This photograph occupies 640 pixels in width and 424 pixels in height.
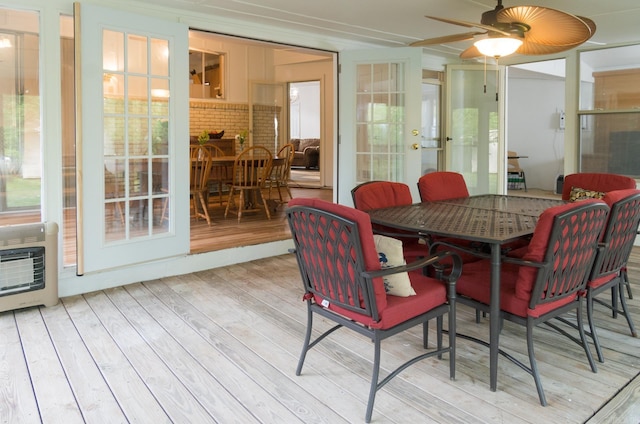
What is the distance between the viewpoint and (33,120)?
6.25m

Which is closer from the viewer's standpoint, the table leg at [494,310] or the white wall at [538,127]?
the table leg at [494,310]

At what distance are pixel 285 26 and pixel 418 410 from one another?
388 centimetres

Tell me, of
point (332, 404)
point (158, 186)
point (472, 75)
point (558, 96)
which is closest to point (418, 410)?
point (332, 404)

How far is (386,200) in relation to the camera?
352cm

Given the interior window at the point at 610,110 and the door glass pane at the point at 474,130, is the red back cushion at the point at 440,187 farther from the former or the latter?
the interior window at the point at 610,110

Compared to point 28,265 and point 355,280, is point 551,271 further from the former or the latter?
point 28,265

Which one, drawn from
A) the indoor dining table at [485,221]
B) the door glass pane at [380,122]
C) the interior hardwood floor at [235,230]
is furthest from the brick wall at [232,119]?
the indoor dining table at [485,221]

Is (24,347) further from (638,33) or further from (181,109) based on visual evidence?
(638,33)

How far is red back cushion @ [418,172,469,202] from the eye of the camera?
3824mm

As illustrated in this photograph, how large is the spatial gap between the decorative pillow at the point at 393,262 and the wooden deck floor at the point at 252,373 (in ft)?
1.63

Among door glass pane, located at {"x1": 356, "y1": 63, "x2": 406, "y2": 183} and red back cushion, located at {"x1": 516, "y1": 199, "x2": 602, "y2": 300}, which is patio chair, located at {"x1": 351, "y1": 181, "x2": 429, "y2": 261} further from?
door glass pane, located at {"x1": 356, "y1": 63, "x2": 406, "y2": 183}

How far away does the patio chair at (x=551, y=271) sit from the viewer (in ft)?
7.02

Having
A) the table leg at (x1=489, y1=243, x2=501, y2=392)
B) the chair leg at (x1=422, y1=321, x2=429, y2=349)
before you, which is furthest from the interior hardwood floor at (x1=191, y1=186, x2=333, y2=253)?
the table leg at (x1=489, y1=243, x2=501, y2=392)

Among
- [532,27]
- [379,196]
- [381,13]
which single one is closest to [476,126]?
[381,13]
